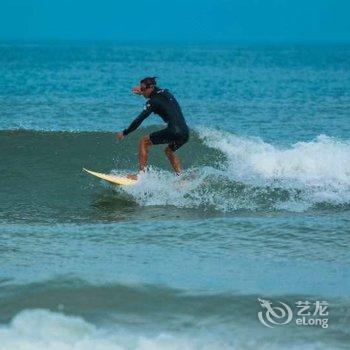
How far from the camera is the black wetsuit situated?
11586 mm

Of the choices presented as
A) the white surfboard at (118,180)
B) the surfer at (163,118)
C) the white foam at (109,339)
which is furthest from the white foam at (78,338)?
the white surfboard at (118,180)

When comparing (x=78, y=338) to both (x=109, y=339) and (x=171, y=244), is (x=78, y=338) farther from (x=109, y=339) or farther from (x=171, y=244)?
(x=171, y=244)

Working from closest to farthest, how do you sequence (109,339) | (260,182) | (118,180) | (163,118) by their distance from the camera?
(109,339)
(163,118)
(118,180)
(260,182)

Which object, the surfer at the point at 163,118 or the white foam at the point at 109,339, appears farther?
the surfer at the point at 163,118

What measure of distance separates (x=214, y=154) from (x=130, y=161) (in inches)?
75.4

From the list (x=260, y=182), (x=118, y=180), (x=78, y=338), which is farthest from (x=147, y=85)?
(x=78, y=338)

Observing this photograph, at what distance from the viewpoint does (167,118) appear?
11812mm

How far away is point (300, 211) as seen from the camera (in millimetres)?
10914

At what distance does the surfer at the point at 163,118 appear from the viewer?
1150cm

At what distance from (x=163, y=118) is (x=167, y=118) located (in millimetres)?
62

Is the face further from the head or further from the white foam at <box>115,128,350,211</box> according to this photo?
the white foam at <box>115,128,350,211</box>

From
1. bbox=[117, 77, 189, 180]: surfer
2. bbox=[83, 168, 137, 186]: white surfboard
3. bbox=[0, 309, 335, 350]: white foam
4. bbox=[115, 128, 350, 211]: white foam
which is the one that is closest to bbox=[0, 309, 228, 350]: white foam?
bbox=[0, 309, 335, 350]: white foam

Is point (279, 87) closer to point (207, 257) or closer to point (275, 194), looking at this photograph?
point (275, 194)

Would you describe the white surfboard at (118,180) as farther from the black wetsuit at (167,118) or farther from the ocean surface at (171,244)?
the black wetsuit at (167,118)
